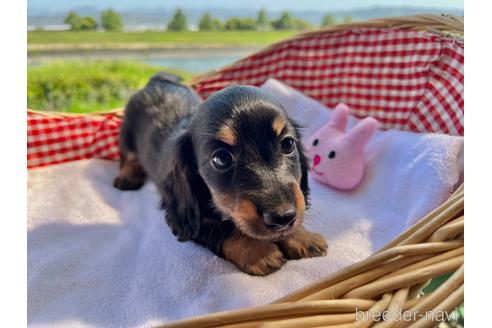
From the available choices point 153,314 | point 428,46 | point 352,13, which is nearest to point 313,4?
point 352,13

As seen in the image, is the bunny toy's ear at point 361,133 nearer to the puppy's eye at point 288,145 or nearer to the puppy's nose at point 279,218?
the puppy's eye at point 288,145

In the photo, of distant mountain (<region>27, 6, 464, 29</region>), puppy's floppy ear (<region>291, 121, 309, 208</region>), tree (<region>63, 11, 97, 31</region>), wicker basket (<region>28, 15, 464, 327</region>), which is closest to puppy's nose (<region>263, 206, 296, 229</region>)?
wicker basket (<region>28, 15, 464, 327</region>)

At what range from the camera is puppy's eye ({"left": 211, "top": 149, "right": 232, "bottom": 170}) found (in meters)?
1.20

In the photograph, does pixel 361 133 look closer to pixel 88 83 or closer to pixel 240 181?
pixel 240 181

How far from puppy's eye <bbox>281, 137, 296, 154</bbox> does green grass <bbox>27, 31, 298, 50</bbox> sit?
108cm

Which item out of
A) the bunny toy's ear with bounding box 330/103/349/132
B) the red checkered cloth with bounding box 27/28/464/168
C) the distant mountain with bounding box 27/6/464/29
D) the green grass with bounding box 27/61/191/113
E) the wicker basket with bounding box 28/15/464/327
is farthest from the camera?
the green grass with bounding box 27/61/191/113

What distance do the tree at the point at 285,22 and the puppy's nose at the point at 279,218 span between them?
5.09 feet

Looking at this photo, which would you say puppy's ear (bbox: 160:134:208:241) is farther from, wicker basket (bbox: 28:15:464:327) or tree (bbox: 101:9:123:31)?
tree (bbox: 101:9:123:31)

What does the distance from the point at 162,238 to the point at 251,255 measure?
15.0 inches

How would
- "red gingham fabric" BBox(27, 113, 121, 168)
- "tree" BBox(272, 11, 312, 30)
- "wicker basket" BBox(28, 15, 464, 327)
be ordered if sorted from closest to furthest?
"wicker basket" BBox(28, 15, 464, 327), "red gingham fabric" BBox(27, 113, 121, 168), "tree" BBox(272, 11, 312, 30)

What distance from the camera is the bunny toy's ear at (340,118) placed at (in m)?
2.00

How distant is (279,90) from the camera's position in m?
2.21

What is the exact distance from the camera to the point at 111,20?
2.60 metres

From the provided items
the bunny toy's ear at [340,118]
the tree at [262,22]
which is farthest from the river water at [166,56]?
the bunny toy's ear at [340,118]
